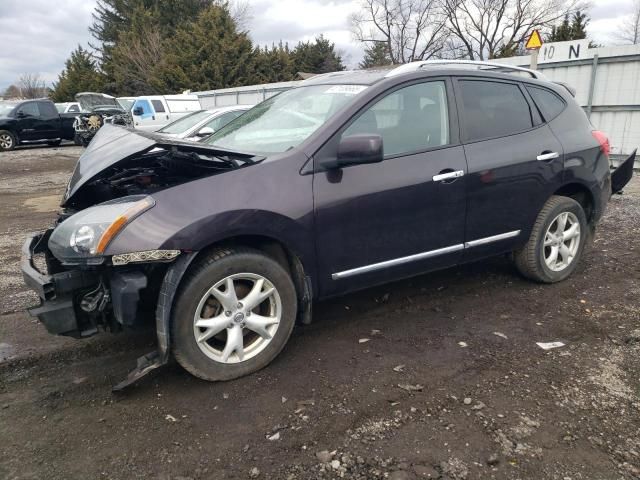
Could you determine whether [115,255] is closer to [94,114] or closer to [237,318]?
[237,318]

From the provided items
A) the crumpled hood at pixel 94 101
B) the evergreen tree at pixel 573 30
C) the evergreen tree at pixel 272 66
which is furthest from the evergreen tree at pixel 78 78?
the evergreen tree at pixel 573 30

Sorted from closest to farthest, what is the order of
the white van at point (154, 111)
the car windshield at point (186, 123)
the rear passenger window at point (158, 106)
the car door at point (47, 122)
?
the car windshield at point (186, 123) < the white van at point (154, 111) < the rear passenger window at point (158, 106) < the car door at point (47, 122)

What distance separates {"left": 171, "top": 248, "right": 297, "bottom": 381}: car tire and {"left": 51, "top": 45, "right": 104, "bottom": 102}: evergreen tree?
44.9 m

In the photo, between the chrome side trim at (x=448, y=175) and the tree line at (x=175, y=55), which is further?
the tree line at (x=175, y=55)

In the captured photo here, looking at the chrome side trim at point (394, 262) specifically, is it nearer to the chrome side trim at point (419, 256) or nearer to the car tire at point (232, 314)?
the chrome side trim at point (419, 256)

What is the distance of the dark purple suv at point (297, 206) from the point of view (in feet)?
9.00

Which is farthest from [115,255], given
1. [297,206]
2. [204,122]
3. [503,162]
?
[204,122]

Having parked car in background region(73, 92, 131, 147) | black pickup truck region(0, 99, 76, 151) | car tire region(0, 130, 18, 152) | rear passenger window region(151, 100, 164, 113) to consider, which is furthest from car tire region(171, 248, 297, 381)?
car tire region(0, 130, 18, 152)

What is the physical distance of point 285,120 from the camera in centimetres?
368

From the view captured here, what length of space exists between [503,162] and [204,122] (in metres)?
6.20

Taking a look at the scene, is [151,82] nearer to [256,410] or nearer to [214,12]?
[214,12]

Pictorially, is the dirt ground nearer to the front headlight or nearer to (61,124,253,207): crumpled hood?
the front headlight

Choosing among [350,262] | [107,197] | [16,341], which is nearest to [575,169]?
[350,262]

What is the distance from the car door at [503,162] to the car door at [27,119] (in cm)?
1990
